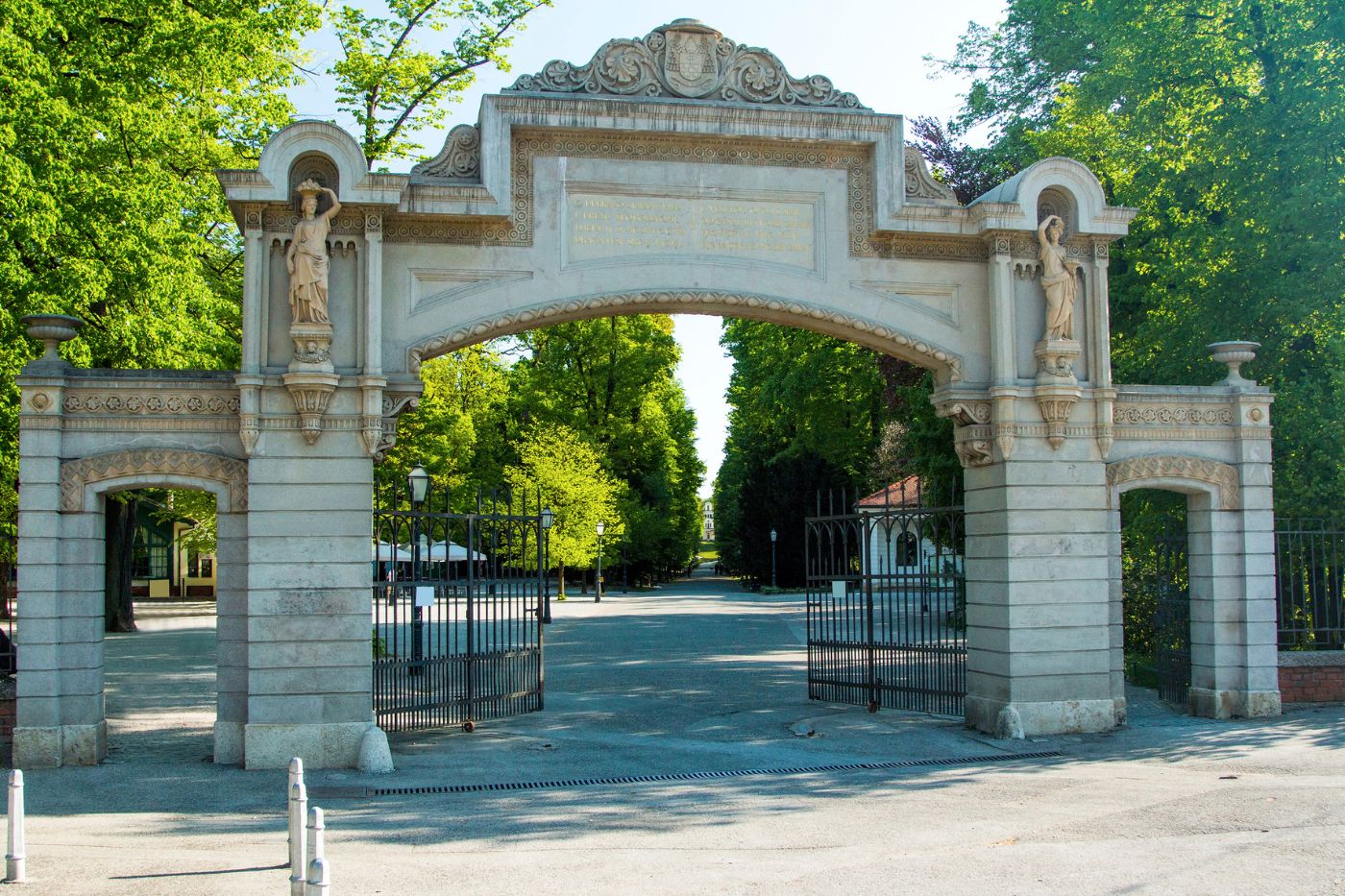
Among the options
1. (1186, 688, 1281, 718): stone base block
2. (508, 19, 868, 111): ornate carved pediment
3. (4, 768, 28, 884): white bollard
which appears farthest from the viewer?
(1186, 688, 1281, 718): stone base block

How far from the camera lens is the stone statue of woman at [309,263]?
1243cm

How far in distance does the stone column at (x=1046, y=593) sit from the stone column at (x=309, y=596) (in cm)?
705

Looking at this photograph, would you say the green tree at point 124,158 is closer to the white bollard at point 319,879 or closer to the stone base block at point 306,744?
the stone base block at point 306,744

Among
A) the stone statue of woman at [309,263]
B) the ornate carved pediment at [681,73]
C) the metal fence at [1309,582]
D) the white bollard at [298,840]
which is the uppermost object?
the ornate carved pediment at [681,73]

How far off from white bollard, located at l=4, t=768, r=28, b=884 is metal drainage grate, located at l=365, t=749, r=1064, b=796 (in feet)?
11.8

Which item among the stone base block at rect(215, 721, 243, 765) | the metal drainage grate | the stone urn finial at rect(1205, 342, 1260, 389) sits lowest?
the metal drainage grate

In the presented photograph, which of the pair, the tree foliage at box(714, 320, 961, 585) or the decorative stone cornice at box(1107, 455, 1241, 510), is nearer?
the decorative stone cornice at box(1107, 455, 1241, 510)

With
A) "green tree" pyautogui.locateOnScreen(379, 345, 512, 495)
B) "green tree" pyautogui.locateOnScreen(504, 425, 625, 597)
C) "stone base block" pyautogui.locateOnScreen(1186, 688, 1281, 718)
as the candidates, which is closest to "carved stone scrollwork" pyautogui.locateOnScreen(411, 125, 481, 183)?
"stone base block" pyautogui.locateOnScreen(1186, 688, 1281, 718)

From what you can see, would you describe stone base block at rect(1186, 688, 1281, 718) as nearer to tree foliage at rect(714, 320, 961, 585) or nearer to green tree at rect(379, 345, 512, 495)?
tree foliage at rect(714, 320, 961, 585)

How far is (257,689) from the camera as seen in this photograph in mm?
12281

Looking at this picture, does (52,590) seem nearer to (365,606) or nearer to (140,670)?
(365,606)

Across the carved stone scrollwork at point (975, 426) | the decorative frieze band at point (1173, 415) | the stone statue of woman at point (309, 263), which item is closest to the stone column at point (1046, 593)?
the carved stone scrollwork at point (975, 426)

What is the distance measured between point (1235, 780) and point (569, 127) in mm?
9416

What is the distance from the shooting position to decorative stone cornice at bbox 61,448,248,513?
12.5 m
